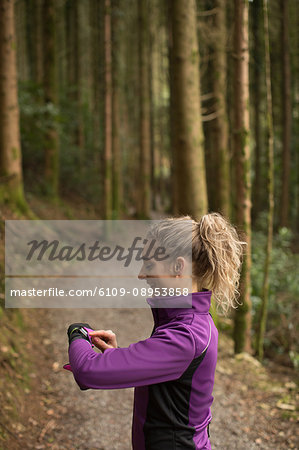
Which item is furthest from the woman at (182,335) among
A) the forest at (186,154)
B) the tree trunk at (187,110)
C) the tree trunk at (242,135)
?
the tree trunk at (242,135)

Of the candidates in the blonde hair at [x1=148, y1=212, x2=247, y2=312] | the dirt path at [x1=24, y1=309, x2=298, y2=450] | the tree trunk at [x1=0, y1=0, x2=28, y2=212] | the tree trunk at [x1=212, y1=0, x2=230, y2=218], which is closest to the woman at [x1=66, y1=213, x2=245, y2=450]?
the blonde hair at [x1=148, y1=212, x2=247, y2=312]

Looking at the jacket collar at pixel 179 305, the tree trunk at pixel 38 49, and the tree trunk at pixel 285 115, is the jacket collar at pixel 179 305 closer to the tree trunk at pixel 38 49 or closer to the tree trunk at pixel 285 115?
the tree trunk at pixel 285 115

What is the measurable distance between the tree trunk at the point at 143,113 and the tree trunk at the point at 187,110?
10453 millimetres

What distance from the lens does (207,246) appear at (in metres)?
1.68

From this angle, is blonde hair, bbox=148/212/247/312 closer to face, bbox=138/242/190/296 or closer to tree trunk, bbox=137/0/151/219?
face, bbox=138/242/190/296

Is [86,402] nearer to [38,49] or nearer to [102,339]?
[102,339]

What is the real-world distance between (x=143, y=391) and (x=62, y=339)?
4131 mm

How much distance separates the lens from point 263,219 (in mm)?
15195

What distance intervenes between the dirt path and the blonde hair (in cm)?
279

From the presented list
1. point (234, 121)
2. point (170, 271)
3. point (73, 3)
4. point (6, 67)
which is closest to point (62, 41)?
point (73, 3)

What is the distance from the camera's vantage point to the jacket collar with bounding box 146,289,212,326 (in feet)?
5.58

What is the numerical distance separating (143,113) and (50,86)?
417cm

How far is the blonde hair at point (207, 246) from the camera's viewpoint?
5.55 ft

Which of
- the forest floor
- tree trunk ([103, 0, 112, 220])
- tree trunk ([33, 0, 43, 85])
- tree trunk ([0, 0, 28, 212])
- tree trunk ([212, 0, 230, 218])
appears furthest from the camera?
tree trunk ([33, 0, 43, 85])
